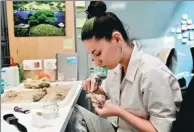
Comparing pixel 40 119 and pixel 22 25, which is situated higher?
pixel 22 25

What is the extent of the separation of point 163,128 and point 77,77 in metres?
1.45

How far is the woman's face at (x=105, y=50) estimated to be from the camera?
1.15m

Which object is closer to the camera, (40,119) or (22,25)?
(40,119)

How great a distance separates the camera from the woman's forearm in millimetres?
1023

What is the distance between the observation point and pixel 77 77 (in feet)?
7.78

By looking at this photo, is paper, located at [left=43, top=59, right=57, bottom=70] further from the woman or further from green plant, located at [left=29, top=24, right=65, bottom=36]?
the woman

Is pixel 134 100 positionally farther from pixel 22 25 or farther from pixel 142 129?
pixel 22 25

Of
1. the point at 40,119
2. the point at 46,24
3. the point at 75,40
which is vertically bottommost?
the point at 40,119

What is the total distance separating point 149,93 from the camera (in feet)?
3.33

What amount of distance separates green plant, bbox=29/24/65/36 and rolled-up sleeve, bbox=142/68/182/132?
1471 mm

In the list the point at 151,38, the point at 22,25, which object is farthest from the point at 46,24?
the point at 151,38

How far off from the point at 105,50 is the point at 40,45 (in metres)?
1.34

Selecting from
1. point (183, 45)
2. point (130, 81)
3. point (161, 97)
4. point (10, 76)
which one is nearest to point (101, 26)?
point (130, 81)

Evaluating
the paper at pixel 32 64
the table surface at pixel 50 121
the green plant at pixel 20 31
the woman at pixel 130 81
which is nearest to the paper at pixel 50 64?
the paper at pixel 32 64
